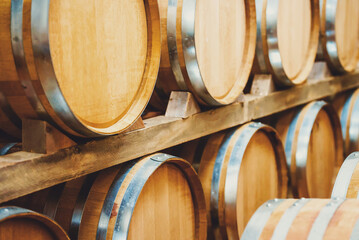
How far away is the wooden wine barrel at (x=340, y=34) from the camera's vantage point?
12.7 feet

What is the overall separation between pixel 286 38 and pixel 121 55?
1.69 meters

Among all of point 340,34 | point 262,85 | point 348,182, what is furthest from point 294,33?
point 348,182

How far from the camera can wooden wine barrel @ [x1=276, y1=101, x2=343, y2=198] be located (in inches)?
134

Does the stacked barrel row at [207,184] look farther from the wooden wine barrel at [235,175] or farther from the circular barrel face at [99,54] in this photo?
the circular barrel face at [99,54]

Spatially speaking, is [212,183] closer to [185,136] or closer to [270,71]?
[185,136]

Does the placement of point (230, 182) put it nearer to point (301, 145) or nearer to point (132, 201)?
point (132, 201)

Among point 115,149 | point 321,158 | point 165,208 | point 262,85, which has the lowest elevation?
point 321,158

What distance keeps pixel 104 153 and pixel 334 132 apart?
2612 millimetres

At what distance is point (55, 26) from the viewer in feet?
5.11

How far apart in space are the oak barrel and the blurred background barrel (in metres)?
0.29

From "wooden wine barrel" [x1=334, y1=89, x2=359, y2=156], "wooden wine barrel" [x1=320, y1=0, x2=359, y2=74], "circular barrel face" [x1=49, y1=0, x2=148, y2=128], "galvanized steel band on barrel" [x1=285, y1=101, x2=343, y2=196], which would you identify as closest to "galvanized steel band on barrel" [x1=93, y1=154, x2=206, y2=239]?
"circular barrel face" [x1=49, y1=0, x2=148, y2=128]

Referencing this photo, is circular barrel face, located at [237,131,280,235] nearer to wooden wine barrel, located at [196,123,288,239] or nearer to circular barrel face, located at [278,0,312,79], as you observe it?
wooden wine barrel, located at [196,123,288,239]

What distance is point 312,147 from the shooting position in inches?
143

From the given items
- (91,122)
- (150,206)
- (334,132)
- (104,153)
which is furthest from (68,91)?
(334,132)
